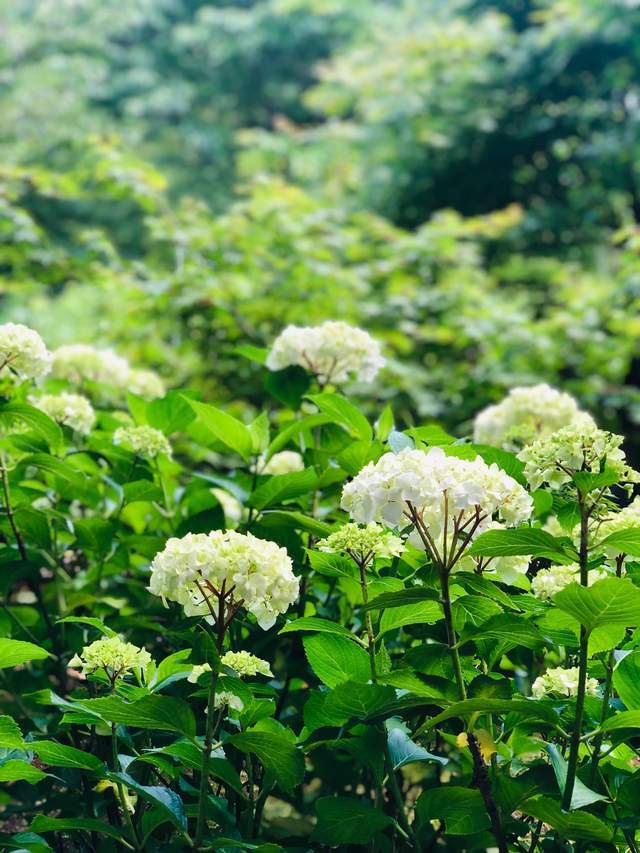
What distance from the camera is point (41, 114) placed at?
33.1ft

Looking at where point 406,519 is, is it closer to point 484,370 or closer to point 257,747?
point 257,747

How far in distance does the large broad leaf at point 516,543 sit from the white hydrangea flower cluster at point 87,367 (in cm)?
147

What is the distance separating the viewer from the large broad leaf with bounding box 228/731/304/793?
3.33ft

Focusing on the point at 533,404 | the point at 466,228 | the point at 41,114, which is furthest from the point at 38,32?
the point at 533,404

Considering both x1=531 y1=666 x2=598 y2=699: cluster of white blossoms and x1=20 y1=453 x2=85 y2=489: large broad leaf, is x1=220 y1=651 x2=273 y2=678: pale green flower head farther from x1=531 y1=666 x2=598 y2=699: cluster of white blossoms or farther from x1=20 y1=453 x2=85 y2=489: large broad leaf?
x1=20 y1=453 x2=85 y2=489: large broad leaf

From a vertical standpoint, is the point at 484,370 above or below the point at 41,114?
below

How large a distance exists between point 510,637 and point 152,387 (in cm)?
158

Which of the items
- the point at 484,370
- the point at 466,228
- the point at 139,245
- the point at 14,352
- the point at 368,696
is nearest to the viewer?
the point at 368,696

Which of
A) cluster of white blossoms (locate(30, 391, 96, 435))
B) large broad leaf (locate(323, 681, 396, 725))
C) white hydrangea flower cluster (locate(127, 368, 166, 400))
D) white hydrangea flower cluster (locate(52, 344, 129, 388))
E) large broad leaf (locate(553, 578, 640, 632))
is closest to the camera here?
large broad leaf (locate(553, 578, 640, 632))

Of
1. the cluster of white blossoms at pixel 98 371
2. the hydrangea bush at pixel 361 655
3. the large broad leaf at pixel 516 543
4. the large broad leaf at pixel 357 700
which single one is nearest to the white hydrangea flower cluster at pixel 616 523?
the hydrangea bush at pixel 361 655

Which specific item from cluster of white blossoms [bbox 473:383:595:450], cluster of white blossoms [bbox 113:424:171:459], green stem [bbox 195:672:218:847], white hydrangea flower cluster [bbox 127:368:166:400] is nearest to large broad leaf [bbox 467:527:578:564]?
green stem [bbox 195:672:218:847]

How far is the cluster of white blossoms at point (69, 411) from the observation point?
1.72m

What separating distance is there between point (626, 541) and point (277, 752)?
482 millimetres

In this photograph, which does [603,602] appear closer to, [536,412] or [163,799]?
[163,799]
